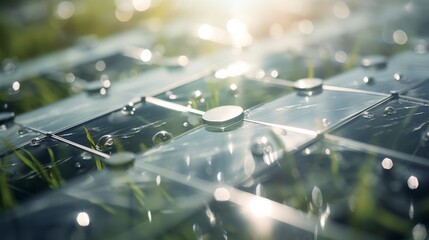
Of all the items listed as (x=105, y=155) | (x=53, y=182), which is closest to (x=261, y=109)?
(x=105, y=155)

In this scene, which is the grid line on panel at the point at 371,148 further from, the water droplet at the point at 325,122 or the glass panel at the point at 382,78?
the glass panel at the point at 382,78

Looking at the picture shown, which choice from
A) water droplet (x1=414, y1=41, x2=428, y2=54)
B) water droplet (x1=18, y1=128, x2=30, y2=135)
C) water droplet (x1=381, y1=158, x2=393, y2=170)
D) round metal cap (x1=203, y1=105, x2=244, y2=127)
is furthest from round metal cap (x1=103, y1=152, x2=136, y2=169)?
water droplet (x1=414, y1=41, x2=428, y2=54)

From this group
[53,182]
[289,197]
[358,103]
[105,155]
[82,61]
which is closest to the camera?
[289,197]

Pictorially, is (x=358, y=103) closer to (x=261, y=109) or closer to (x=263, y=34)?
(x=261, y=109)

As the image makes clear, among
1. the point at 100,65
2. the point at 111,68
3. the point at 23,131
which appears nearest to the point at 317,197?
the point at 23,131

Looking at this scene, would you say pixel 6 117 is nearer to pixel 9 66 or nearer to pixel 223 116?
pixel 223 116
